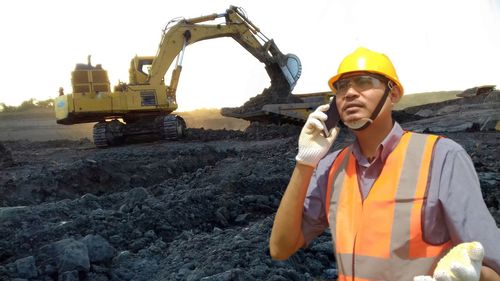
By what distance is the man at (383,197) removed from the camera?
1.72 m

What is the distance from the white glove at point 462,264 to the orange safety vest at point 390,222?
15 cm

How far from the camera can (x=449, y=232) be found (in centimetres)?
177

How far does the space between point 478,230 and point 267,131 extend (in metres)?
15.1

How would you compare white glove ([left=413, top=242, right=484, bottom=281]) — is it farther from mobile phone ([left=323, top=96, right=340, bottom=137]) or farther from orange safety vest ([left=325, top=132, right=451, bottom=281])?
mobile phone ([left=323, top=96, right=340, bottom=137])

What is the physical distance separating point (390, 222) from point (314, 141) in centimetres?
46

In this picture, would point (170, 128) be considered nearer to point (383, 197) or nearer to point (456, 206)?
point (383, 197)

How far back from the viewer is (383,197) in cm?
190

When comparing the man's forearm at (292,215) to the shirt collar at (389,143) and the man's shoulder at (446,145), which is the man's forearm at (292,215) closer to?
the shirt collar at (389,143)

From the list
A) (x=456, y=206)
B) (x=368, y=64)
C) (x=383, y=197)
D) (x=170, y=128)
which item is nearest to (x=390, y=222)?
(x=383, y=197)

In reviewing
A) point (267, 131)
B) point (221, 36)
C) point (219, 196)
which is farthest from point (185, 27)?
point (219, 196)

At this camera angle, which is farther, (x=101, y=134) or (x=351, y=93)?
(x=101, y=134)

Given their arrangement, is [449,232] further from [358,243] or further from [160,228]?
[160,228]

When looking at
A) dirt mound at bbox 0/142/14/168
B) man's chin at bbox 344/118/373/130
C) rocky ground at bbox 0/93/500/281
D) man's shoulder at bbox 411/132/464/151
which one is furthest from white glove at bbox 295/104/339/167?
dirt mound at bbox 0/142/14/168

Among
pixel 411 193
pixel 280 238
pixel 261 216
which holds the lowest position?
pixel 261 216
